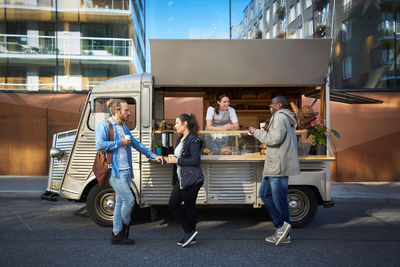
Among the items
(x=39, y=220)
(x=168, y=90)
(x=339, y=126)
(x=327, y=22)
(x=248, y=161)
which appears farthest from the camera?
(x=327, y=22)

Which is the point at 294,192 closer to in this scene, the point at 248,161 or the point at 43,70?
the point at 248,161

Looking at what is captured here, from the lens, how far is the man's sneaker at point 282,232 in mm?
4840

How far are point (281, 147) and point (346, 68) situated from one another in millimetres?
9221

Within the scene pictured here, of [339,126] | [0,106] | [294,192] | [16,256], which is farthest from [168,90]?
[0,106]

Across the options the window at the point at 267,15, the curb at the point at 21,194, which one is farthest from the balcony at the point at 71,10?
the curb at the point at 21,194

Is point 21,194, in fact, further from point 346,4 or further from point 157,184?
point 346,4

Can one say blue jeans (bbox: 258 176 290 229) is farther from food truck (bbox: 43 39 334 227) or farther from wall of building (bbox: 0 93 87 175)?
wall of building (bbox: 0 93 87 175)

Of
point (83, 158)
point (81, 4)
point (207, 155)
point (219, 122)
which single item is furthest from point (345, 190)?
point (81, 4)

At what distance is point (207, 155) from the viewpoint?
602 cm

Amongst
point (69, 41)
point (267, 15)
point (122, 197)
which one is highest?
point (267, 15)

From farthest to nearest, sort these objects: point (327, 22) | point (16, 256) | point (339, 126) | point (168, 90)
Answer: point (327, 22) → point (339, 126) → point (168, 90) → point (16, 256)

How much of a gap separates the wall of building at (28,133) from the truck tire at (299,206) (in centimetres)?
873

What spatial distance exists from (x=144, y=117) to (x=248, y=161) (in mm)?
1820

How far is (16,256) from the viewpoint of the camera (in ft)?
14.4
